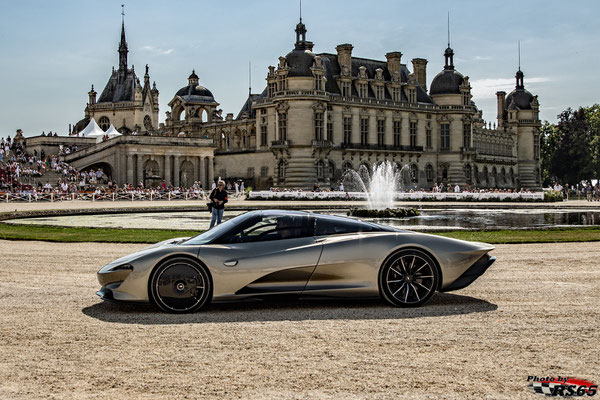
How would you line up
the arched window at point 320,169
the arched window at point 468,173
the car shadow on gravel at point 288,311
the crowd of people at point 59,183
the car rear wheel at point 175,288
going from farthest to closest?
the arched window at point 468,173 → the arched window at point 320,169 → the crowd of people at point 59,183 → the car rear wheel at point 175,288 → the car shadow on gravel at point 288,311

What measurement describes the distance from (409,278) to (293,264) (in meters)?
1.65

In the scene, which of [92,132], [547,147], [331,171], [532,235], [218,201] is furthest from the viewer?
[547,147]

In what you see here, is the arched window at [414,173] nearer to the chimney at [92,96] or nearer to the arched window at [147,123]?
the arched window at [147,123]

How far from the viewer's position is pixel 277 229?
1001 centimetres

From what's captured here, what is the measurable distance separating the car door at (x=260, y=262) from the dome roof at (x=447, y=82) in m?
78.9

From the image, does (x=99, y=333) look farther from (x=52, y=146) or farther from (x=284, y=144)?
(x=52, y=146)

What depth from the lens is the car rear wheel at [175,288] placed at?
9539mm

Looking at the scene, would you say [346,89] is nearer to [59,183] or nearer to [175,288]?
[59,183]

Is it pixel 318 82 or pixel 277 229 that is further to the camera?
pixel 318 82

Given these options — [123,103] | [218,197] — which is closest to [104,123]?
[123,103]

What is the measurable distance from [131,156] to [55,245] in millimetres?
55591

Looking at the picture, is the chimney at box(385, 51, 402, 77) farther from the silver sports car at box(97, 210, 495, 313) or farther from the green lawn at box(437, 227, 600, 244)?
the silver sports car at box(97, 210, 495, 313)

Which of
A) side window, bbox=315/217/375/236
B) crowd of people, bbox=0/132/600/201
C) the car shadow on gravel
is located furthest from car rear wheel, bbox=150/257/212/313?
crowd of people, bbox=0/132/600/201

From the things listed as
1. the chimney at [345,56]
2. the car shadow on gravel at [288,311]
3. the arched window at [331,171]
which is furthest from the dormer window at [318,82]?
the car shadow on gravel at [288,311]
